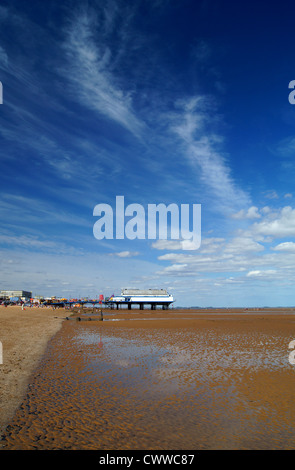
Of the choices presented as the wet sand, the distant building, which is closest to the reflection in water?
the wet sand

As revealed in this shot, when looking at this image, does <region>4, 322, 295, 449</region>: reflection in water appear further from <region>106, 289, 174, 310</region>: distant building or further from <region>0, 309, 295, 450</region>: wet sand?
<region>106, 289, 174, 310</region>: distant building

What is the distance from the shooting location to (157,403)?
33.1 feet

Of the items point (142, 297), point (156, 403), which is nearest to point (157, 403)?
point (156, 403)

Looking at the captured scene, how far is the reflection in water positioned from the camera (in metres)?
7.34

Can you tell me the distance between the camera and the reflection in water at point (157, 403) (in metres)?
7.34

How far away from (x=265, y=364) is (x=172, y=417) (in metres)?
9.47

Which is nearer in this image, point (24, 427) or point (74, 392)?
point (24, 427)

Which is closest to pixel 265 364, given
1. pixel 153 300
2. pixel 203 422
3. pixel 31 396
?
pixel 203 422

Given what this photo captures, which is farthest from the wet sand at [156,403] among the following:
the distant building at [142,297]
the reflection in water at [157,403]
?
the distant building at [142,297]

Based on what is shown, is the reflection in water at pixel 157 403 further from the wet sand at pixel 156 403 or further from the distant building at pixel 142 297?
the distant building at pixel 142 297

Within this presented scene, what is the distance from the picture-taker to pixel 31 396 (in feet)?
34.5

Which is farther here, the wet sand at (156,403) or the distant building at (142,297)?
the distant building at (142,297)

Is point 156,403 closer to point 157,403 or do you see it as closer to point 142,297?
point 157,403
